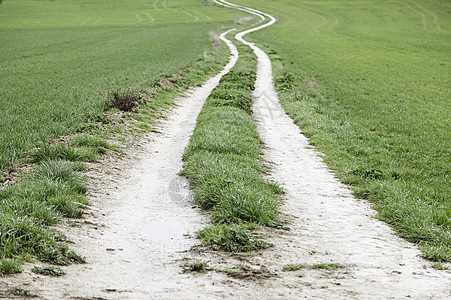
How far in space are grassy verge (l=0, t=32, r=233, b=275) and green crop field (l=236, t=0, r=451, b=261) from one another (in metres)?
6.49

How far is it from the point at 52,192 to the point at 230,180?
383 cm

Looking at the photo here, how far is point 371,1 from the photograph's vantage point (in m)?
110

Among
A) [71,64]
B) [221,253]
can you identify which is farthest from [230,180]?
[71,64]

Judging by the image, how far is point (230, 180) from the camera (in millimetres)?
9320

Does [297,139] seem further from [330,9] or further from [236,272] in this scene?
[330,9]

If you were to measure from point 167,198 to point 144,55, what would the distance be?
32495 mm

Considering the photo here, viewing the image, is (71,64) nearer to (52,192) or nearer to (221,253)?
(52,192)

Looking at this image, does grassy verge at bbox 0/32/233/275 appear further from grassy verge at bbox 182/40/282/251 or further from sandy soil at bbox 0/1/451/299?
grassy verge at bbox 182/40/282/251

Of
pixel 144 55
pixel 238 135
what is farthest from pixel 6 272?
pixel 144 55

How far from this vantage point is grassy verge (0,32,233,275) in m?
6.08

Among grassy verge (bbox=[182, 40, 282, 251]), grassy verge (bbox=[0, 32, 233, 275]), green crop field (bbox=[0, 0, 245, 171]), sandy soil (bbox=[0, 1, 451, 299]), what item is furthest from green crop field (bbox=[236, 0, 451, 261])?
green crop field (bbox=[0, 0, 245, 171])

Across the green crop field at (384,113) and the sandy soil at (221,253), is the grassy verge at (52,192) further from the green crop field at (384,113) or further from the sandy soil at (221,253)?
the green crop field at (384,113)

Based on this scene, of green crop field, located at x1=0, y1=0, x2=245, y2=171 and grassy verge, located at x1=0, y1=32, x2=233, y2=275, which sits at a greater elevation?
green crop field, located at x1=0, y1=0, x2=245, y2=171

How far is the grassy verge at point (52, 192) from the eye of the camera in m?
6.08
